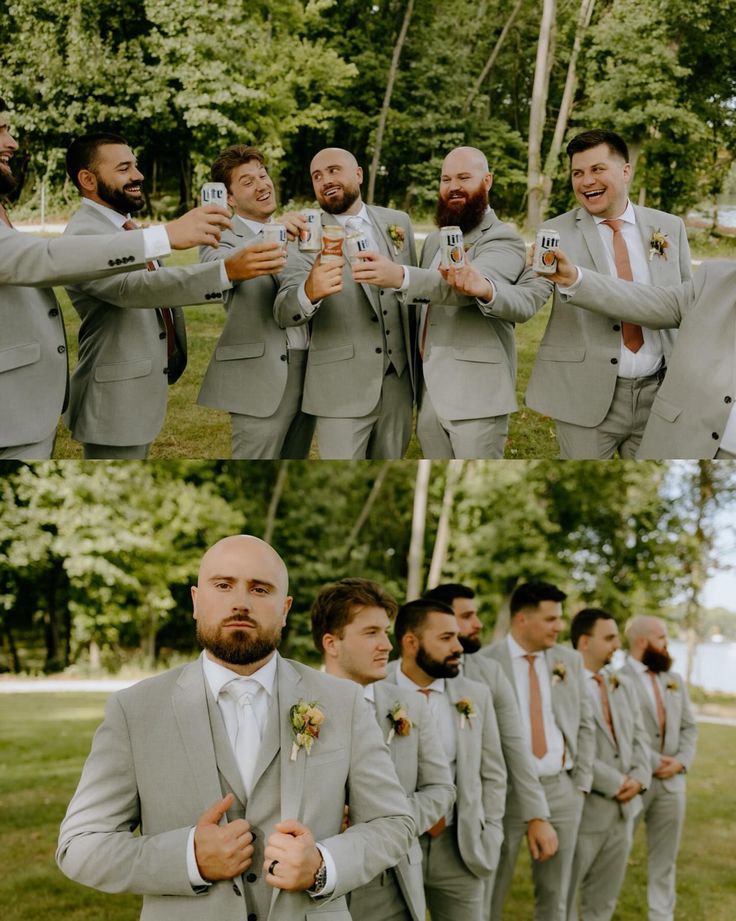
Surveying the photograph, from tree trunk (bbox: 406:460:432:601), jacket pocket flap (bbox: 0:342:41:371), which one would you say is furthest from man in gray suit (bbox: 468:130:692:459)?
tree trunk (bbox: 406:460:432:601)

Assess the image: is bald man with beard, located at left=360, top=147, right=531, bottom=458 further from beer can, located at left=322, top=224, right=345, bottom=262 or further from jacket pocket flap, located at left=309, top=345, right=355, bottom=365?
beer can, located at left=322, top=224, right=345, bottom=262

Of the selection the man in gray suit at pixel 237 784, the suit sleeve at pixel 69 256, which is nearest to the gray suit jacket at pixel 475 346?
the suit sleeve at pixel 69 256

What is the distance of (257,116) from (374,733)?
4.90m

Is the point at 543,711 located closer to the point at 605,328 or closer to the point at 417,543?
the point at 605,328

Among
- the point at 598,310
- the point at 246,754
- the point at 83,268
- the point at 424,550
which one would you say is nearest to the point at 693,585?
the point at 424,550

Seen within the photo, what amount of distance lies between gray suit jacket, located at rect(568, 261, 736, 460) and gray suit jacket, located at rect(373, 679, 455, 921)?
1949 millimetres

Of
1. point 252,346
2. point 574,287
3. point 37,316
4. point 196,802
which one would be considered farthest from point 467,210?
point 196,802

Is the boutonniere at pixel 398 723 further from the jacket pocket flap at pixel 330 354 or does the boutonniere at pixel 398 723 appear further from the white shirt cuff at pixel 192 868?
the jacket pocket flap at pixel 330 354

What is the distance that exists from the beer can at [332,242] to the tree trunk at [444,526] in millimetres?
5573

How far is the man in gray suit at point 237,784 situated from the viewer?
2.94 m

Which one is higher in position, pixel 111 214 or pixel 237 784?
pixel 111 214

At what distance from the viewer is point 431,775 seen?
4477 millimetres

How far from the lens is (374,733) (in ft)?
10.7

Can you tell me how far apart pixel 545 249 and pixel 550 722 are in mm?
2666
